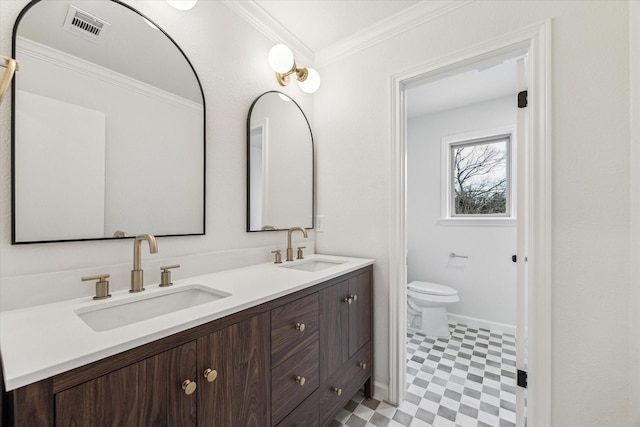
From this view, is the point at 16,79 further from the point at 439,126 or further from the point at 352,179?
the point at 439,126

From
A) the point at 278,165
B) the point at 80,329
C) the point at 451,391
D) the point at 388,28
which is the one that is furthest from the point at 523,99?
the point at 80,329

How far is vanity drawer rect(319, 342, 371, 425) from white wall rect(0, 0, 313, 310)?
30.9 inches

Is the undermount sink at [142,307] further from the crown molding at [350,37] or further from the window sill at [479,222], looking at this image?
the window sill at [479,222]

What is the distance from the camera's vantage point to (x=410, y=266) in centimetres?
327

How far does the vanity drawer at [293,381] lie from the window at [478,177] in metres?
2.36

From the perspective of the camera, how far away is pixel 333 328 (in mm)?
1352

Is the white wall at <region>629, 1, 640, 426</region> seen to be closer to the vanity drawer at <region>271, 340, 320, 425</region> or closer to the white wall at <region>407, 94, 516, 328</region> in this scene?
the vanity drawer at <region>271, 340, 320, 425</region>

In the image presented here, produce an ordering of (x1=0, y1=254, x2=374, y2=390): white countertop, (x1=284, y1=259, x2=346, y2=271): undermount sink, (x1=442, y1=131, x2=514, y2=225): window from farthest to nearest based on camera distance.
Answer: (x1=442, y1=131, x2=514, y2=225): window < (x1=284, y1=259, x2=346, y2=271): undermount sink < (x1=0, y1=254, x2=374, y2=390): white countertop

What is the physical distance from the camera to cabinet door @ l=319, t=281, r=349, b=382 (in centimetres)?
128

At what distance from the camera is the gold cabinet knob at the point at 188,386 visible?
0.74m

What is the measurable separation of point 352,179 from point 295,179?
386 mm

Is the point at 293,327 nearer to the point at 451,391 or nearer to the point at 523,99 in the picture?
the point at 451,391

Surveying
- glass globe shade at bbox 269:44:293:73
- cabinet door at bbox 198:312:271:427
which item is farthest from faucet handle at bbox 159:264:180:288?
glass globe shade at bbox 269:44:293:73

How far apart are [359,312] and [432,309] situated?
52.0 inches
